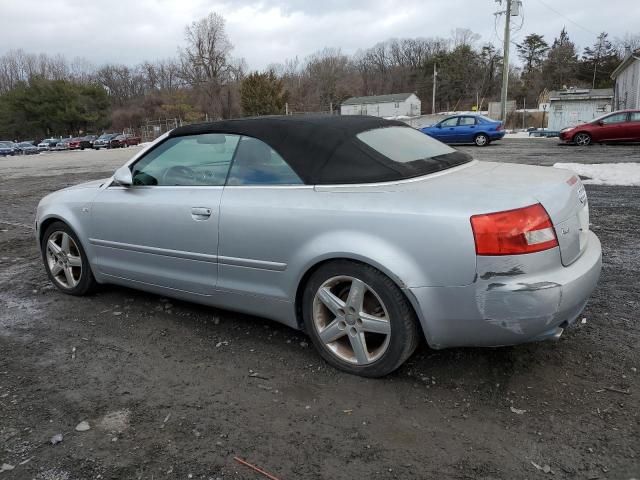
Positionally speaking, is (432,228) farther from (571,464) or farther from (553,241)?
(571,464)

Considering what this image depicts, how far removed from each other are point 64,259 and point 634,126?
2011 cm

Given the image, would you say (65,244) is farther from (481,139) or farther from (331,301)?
(481,139)

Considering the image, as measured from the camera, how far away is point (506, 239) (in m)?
2.34

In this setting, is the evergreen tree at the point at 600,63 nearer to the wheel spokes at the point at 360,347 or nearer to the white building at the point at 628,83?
the white building at the point at 628,83

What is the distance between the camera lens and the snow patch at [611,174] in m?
9.72

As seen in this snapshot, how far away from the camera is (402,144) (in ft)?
10.7

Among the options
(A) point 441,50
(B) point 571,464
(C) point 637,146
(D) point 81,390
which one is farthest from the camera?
(A) point 441,50

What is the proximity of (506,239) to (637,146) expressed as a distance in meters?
19.2

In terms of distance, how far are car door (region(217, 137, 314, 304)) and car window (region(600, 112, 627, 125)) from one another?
19727mm

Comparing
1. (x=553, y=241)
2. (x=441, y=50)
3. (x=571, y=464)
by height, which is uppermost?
(x=441, y=50)

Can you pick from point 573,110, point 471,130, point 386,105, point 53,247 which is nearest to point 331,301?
point 53,247

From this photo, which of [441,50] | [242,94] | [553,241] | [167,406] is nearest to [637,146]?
[553,241]

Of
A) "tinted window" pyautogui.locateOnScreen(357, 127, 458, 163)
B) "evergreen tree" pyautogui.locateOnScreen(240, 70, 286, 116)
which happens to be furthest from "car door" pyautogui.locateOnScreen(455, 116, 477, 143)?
"evergreen tree" pyautogui.locateOnScreen(240, 70, 286, 116)

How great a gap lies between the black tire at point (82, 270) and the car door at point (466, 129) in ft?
67.4
